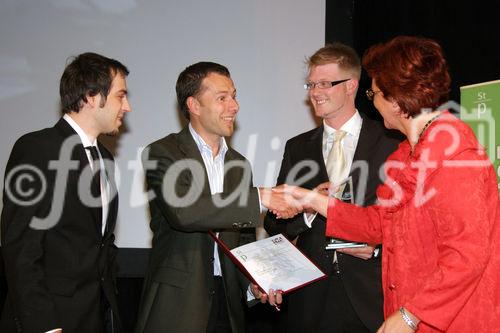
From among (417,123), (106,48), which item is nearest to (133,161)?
(106,48)

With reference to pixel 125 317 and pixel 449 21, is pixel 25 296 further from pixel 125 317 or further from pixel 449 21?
pixel 449 21

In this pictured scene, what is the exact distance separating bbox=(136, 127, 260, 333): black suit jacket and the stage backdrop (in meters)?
1.81

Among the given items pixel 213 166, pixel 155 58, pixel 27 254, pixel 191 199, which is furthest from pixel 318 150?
pixel 155 58

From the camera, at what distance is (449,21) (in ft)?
Answer: 12.7

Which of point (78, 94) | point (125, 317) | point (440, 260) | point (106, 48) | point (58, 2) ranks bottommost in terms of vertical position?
point (125, 317)

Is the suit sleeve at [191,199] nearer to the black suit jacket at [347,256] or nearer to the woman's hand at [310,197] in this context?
the woman's hand at [310,197]

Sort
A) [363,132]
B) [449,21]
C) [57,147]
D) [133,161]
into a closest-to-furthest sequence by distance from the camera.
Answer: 1. [57,147]
2. [363,132]
3. [449,21]
4. [133,161]

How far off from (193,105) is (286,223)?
84cm

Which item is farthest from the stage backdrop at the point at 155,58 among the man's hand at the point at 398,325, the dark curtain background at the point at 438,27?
the man's hand at the point at 398,325

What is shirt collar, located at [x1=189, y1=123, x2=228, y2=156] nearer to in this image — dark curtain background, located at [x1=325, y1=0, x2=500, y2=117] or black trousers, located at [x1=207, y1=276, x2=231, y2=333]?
black trousers, located at [x1=207, y1=276, x2=231, y2=333]

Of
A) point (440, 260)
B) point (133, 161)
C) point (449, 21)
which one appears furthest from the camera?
point (133, 161)

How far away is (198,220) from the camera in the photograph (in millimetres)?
2496

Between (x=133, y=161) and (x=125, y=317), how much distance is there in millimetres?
1331

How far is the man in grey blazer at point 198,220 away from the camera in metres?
2.52
